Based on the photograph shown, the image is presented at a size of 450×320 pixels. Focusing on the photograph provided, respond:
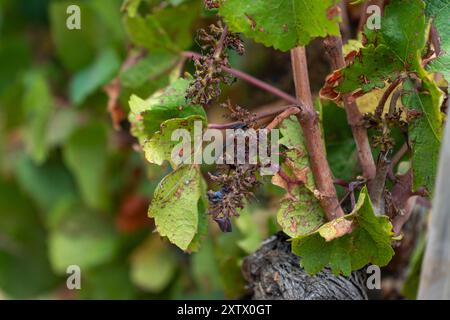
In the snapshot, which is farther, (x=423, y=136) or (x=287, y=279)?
(x=287, y=279)

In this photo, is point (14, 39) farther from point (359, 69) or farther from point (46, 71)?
point (359, 69)

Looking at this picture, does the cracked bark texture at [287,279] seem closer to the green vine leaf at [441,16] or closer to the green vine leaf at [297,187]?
the green vine leaf at [297,187]

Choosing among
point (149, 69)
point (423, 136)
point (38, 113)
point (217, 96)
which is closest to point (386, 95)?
→ point (423, 136)

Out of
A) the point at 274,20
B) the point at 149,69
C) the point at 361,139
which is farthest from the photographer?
the point at 149,69

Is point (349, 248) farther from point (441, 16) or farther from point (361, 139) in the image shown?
point (441, 16)

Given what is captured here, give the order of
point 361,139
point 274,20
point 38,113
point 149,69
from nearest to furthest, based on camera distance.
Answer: point 274,20 < point 361,139 < point 149,69 < point 38,113

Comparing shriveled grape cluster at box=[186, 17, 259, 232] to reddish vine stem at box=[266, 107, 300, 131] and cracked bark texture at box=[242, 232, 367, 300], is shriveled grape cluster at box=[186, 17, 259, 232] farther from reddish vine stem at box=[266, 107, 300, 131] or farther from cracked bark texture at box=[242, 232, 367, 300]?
cracked bark texture at box=[242, 232, 367, 300]

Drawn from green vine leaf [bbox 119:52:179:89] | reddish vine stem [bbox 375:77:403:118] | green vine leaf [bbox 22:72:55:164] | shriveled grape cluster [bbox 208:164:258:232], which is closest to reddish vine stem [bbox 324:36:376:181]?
reddish vine stem [bbox 375:77:403:118]
